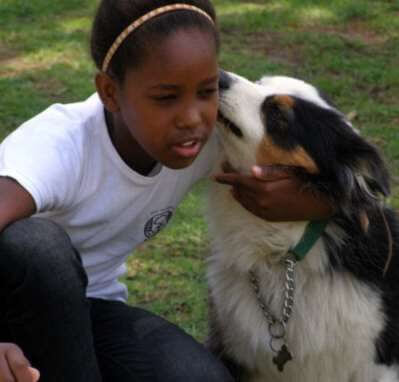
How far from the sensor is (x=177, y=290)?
154 inches

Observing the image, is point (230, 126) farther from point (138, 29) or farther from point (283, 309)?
point (283, 309)

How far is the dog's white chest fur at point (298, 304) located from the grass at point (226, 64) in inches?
32.7

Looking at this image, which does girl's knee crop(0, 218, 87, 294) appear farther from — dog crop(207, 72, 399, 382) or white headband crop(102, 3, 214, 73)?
dog crop(207, 72, 399, 382)

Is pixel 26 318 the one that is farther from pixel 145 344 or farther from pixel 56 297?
pixel 145 344

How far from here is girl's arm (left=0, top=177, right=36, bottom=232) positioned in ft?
7.48

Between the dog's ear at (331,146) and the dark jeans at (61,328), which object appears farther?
the dog's ear at (331,146)

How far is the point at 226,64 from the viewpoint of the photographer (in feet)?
20.9

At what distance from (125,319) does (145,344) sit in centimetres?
11

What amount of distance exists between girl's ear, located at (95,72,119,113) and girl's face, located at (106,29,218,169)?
0.02 m

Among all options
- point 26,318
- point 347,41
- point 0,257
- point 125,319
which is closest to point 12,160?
point 0,257

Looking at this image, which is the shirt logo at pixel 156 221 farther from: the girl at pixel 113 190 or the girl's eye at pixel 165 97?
the girl's eye at pixel 165 97

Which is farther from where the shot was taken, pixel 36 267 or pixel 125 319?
pixel 125 319

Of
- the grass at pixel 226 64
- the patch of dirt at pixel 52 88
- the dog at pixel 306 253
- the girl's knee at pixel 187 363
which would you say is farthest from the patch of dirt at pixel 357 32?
the girl's knee at pixel 187 363

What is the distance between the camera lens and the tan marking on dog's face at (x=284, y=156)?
103 inches
